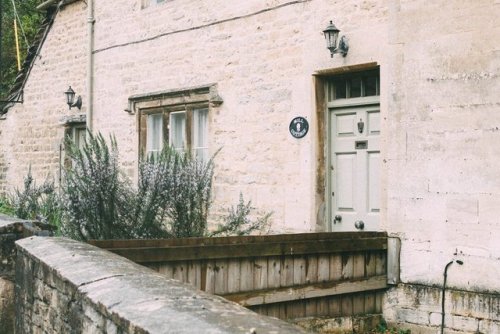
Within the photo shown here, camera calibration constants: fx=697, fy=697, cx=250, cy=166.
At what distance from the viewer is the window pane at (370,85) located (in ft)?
27.7

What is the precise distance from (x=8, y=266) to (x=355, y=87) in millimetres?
4764

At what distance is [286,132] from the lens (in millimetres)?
9148

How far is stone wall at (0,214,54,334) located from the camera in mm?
5684

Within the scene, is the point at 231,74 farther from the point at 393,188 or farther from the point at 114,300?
the point at 114,300

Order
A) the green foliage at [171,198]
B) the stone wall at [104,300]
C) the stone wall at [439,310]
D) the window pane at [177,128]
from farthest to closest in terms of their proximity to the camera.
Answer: the window pane at [177,128] → the green foliage at [171,198] → the stone wall at [439,310] → the stone wall at [104,300]

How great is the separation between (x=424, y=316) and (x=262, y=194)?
2957 mm

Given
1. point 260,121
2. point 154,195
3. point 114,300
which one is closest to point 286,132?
point 260,121

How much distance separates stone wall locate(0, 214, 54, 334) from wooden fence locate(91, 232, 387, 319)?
0.77m

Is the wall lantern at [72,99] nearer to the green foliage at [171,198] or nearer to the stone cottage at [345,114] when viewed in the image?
the stone cottage at [345,114]

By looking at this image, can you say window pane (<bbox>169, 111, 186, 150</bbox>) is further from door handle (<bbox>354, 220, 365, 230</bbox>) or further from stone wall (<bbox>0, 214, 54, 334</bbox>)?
stone wall (<bbox>0, 214, 54, 334</bbox>)

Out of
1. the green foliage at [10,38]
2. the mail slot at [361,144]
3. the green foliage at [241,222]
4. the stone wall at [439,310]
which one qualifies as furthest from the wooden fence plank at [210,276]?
the green foliage at [10,38]

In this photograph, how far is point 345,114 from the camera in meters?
8.70

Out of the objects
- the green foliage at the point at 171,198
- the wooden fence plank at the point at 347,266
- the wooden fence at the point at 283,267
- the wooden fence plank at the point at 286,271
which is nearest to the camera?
the wooden fence at the point at 283,267

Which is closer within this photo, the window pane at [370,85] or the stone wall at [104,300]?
the stone wall at [104,300]
